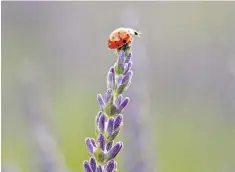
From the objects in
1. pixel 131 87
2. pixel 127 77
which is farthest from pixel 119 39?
pixel 131 87

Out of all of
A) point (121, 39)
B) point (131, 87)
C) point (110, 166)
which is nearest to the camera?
point (110, 166)

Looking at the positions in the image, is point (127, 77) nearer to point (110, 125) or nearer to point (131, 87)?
→ point (110, 125)

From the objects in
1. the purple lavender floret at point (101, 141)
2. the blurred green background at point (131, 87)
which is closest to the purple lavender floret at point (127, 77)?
the purple lavender floret at point (101, 141)

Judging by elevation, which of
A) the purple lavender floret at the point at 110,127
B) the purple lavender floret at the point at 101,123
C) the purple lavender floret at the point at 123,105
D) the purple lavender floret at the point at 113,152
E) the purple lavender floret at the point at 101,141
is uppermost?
the purple lavender floret at the point at 123,105

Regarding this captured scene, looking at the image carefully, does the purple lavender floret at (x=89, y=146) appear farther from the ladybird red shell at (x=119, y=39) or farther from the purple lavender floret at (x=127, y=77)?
the ladybird red shell at (x=119, y=39)

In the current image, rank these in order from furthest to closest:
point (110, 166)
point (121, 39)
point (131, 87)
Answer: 1. point (131, 87)
2. point (121, 39)
3. point (110, 166)

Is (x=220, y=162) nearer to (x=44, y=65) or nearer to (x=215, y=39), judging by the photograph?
(x=44, y=65)
